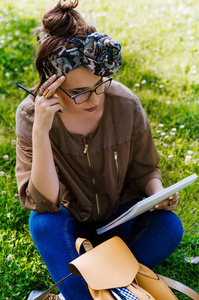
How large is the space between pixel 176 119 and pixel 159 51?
1.07m

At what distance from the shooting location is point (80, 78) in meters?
1.91

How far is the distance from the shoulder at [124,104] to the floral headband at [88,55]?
286 millimetres

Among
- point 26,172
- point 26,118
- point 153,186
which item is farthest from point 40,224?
point 153,186

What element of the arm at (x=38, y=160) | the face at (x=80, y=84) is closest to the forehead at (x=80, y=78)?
the face at (x=80, y=84)

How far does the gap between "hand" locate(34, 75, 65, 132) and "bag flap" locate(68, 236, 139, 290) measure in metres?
0.59

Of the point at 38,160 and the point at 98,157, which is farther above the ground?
the point at 38,160

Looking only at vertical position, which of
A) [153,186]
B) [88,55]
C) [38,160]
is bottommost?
[153,186]

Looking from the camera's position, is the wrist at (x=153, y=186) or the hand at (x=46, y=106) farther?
the wrist at (x=153, y=186)

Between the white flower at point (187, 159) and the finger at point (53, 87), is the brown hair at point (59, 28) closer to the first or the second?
the finger at point (53, 87)

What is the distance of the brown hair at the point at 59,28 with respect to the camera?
1.88m

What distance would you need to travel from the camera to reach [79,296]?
1954 millimetres

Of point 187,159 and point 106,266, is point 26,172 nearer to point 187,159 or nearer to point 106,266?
point 106,266

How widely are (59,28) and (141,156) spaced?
82 cm

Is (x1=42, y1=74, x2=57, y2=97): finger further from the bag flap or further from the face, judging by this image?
the bag flap
